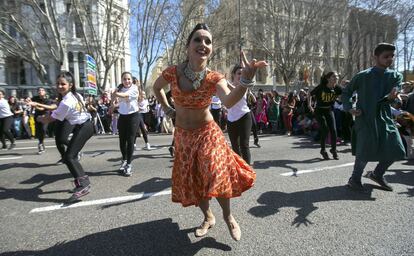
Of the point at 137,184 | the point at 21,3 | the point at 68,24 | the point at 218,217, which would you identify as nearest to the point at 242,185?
the point at 218,217

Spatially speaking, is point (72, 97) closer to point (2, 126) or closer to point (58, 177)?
point (58, 177)

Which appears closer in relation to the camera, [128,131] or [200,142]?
[200,142]

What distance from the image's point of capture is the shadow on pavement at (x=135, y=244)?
296cm

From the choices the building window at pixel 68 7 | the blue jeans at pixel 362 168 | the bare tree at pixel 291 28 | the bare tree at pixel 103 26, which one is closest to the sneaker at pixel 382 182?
the blue jeans at pixel 362 168

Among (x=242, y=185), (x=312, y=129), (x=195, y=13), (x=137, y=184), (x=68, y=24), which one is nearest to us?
(x=242, y=185)

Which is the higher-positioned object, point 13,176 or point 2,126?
point 2,126

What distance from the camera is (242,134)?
17.4ft

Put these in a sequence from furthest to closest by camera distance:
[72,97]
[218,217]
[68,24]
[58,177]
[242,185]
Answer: [68,24] < [58,177] < [72,97] < [218,217] < [242,185]

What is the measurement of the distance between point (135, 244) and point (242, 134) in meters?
2.74

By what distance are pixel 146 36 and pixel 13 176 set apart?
782 inches

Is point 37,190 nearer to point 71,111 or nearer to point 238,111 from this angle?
point 71,111

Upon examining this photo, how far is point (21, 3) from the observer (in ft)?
67.6

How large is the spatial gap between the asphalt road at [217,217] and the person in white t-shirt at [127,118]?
0.34 meters

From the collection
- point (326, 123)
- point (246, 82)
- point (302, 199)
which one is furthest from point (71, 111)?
point (326, 123)
